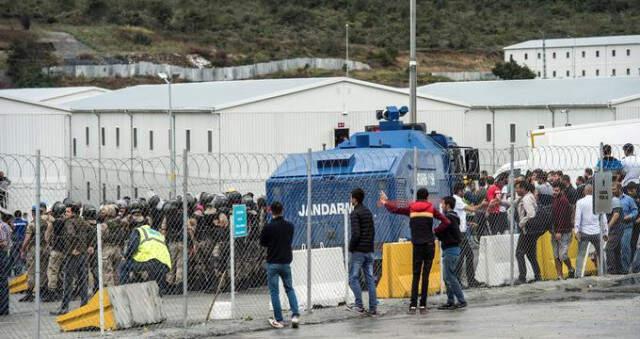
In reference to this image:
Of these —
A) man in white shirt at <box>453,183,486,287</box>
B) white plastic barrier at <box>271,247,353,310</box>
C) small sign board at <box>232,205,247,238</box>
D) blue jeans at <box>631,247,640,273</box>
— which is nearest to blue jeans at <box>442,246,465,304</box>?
white plastic barrier at <box>271,247,353,310</box>

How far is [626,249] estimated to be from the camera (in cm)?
2356

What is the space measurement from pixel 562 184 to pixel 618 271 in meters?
1.70

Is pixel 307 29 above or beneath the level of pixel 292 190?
above

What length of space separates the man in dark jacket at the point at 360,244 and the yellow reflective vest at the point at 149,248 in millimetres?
2460

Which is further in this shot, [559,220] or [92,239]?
[559,220]

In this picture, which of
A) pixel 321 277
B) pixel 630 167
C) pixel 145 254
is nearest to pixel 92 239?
pixel 145 254

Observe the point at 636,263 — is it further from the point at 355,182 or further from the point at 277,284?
the point at 277,284

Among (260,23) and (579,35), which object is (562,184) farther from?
(579,35)

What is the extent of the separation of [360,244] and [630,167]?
401 inches

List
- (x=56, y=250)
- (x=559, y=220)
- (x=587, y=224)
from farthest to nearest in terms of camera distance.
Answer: (x=587, y=224) → (x=559, y=220) → (x=56, y=250)

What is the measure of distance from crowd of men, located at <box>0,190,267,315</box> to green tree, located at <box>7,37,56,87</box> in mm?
69624

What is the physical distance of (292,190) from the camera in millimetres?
23531

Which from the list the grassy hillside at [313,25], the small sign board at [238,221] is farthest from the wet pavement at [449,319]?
the grassy hillside at [313,25]

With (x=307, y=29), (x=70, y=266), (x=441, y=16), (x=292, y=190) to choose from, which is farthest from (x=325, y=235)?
(x=441, y=16)
